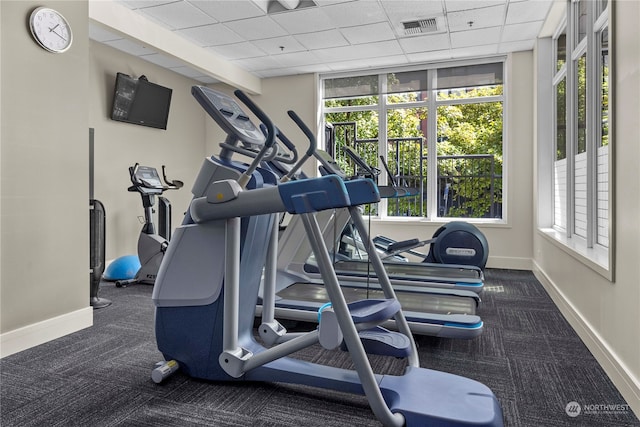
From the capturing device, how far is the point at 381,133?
21.2 ft

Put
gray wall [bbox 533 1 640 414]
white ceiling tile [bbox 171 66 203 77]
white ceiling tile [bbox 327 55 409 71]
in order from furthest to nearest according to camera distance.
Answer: white ceiling tile [bbox 171 66 203 77], white ceiling tile [bbox 327 55 409 71], gray wall [bbox 533 1 640 414]

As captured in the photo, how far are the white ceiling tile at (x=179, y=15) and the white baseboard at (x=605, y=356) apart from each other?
4326 mm

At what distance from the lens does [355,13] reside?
4.42m

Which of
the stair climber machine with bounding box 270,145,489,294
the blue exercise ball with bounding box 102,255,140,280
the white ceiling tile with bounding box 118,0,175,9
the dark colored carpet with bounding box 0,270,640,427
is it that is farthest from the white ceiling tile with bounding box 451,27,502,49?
the blue exercise ball with bounding box 102,255,140,280

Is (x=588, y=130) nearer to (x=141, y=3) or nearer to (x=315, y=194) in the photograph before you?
(x=315, y=194)

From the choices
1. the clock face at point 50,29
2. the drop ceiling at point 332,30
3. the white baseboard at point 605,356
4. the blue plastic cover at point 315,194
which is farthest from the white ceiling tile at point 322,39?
the blue plastic cover at point 315,194

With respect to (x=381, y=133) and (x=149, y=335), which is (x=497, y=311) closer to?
(x=149, y=335)

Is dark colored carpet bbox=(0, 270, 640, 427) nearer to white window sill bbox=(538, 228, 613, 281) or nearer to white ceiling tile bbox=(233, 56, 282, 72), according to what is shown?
white window sill bbox=(538, 228, 613, 281)

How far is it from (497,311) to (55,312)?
338 centimetres

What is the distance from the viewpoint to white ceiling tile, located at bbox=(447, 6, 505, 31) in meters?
4.37

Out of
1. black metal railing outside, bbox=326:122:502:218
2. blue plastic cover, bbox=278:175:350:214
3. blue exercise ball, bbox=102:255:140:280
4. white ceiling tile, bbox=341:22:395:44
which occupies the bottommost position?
blue exercise ball, bbox=102:255:140:280

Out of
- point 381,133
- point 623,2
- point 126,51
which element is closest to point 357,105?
point 381,133

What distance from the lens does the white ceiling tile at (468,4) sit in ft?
13.6

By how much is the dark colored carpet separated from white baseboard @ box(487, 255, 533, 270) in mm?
2698
